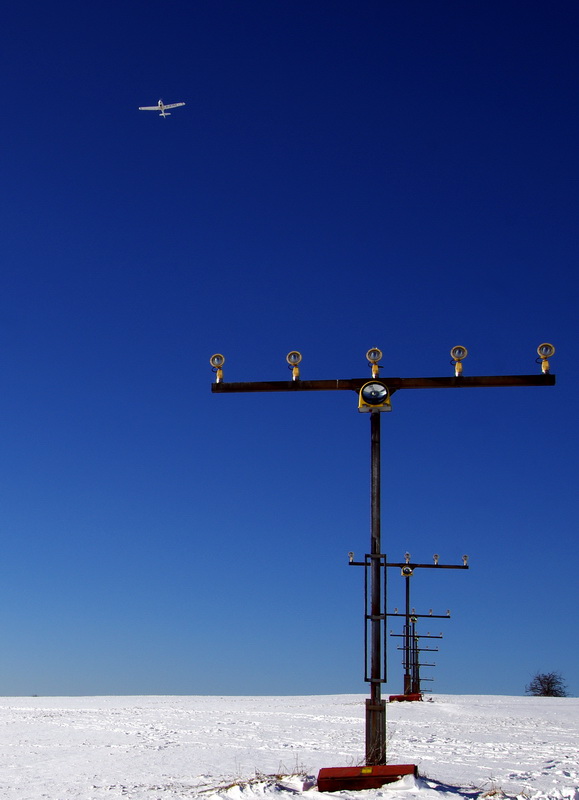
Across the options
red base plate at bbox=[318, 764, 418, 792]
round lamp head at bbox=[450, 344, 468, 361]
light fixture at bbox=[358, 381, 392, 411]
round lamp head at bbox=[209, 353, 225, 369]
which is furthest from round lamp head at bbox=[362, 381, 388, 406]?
red base plate at bbox=[318, 764, 418, 792]

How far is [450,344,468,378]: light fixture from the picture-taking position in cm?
1311

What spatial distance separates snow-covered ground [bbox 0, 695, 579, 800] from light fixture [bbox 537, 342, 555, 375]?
232 inches

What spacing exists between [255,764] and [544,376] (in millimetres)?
8001

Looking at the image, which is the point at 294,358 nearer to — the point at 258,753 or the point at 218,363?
the point at 218,363

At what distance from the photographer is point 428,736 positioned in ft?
63.8

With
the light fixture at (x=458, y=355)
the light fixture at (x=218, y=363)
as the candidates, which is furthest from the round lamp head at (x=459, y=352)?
the light fixture at (x=218, y=363)

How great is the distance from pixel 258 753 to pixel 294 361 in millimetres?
7631

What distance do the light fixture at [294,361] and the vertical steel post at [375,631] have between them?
141cm

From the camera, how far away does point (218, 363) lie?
13.9 meters

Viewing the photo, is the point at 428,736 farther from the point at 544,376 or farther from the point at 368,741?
the point at 544,376

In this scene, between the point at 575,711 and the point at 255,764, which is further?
the point at 575,711

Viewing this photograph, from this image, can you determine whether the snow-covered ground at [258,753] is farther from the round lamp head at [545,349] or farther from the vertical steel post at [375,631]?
the round lamp head at [545,349]

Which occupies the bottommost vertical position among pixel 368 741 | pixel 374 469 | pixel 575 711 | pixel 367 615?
pixel 575 711

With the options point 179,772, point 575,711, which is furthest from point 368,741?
point 575,711
